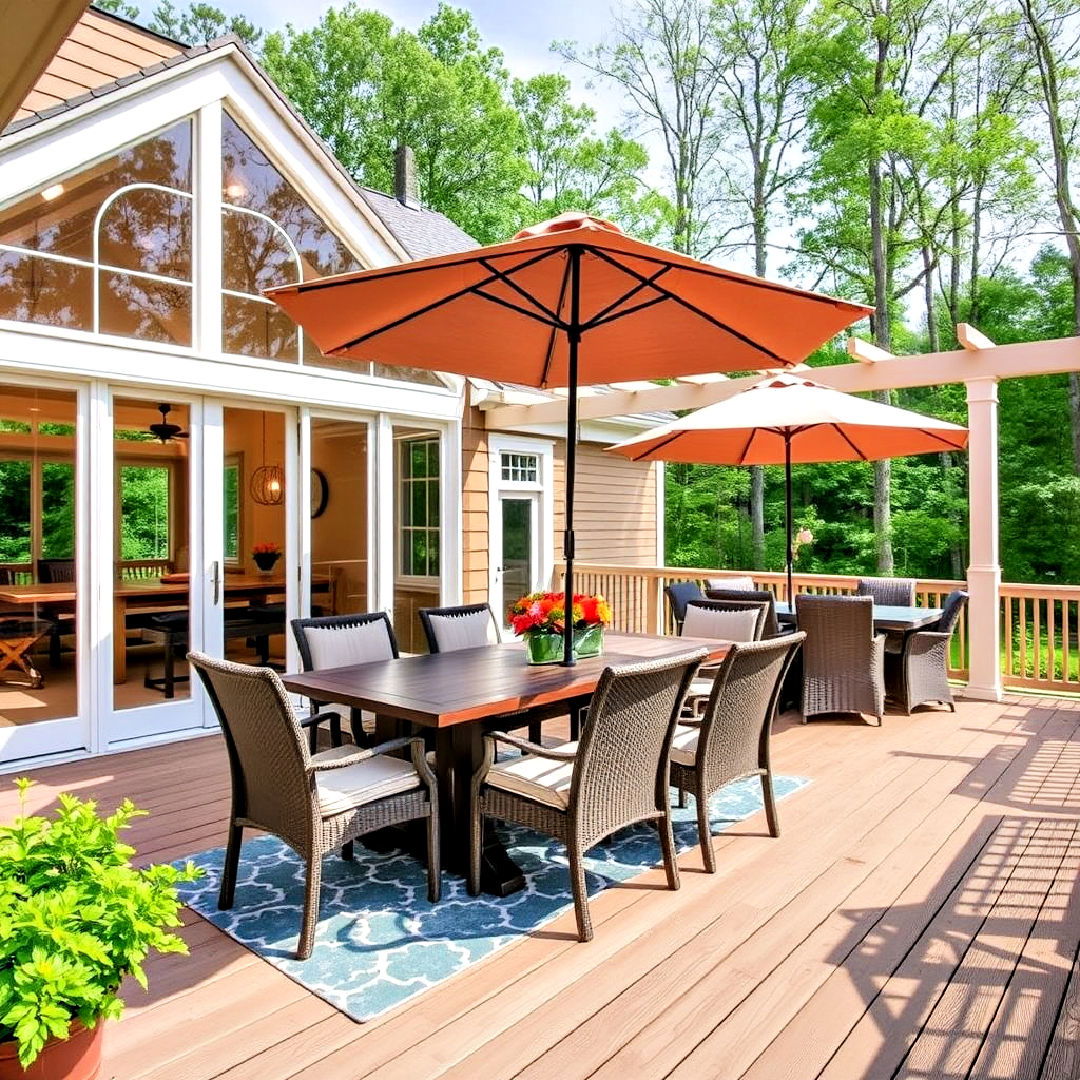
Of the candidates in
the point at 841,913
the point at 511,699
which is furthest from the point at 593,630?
the point at 841,913

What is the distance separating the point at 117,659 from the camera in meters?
5.45

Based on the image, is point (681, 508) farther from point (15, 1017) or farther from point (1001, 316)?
point (15, 1017)

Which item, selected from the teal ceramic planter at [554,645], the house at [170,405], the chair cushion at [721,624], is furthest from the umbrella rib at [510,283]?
the house at [170,405]

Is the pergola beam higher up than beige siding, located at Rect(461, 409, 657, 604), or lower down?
higher up

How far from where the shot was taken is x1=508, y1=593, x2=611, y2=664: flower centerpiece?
151 inches

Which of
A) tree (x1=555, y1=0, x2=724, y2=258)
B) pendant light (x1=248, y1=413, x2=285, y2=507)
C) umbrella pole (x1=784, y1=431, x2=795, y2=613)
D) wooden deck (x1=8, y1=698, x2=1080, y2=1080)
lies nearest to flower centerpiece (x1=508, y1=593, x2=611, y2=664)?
wooden deck (x1=8, y1=698, x2=1080, y2=1080)

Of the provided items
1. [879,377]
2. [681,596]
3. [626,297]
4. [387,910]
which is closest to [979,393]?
[879,377]

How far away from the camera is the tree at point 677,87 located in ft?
55.2

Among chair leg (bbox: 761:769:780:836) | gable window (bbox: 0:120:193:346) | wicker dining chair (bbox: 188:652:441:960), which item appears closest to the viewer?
wicker dining chair (bbox: 188:652:441:960)

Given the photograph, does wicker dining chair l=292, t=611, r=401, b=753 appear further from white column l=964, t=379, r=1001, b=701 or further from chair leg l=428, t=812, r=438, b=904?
white column l=964, t=379, r=1001, b=701

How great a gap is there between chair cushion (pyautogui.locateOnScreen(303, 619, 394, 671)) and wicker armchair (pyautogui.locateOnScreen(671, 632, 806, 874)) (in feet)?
5.42

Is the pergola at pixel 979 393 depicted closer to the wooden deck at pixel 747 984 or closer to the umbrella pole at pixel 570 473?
the wooden deck at pixel 747 984

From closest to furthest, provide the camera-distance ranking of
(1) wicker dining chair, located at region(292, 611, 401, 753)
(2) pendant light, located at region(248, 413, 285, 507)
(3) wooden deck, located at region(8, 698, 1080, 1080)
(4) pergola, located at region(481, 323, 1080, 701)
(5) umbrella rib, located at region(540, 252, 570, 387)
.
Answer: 1. (3) wooden deck, located at region(8, 698, 1080, 1080)
2. (5) umbrella rib, located at region(540, 252, 570, 387)
3. (1) wicker dining chair, located at region(292, 611, 401, 753)
4. (4) pergola, located at region(481, 323, 1080, 701)
5. (2) pendant light, located at region(248, 413, 285, 507)

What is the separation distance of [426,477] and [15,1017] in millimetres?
6006
